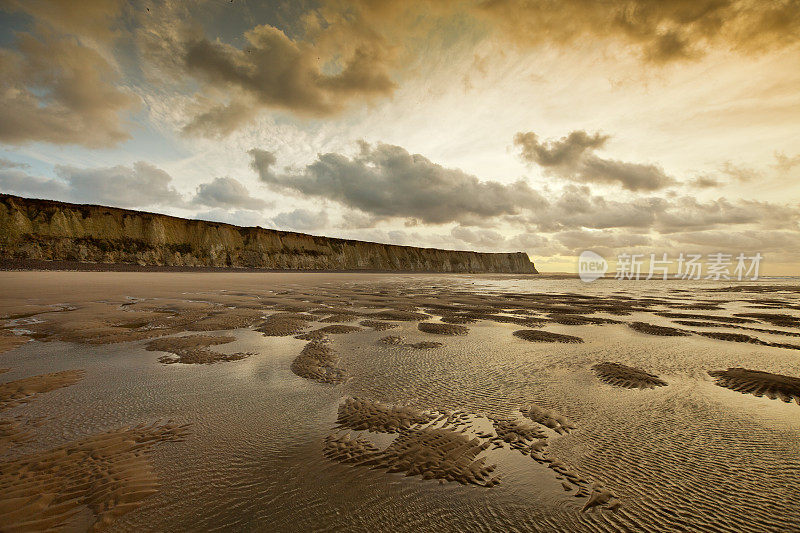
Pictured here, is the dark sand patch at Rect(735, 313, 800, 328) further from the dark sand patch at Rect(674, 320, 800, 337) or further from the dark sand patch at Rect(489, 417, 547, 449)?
the dark sand patch at Rect(489, 417, 547, 449)

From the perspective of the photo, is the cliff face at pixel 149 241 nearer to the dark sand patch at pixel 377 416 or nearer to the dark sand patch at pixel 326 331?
the dark sand patch at pixel 326 331

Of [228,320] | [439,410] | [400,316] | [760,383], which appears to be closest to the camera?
[439,410]

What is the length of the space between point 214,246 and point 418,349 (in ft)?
242

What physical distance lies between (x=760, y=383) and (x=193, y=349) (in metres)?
11.3

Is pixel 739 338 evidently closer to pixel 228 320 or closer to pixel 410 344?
pixel 410 344

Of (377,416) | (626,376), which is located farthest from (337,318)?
(626,376)

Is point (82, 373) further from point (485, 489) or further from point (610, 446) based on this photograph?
point (610, 446)

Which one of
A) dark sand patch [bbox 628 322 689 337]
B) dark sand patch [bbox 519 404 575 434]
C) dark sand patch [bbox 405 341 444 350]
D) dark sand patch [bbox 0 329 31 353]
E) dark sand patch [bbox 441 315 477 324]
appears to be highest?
dark sand patch [bbox 628 322 689 337]

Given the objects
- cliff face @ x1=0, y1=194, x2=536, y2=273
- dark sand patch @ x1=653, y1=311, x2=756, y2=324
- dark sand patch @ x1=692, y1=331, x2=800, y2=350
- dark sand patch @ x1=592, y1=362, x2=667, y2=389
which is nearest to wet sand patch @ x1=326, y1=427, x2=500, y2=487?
dark sand patch @ x1=592, y1=362, x2=667, y2=389

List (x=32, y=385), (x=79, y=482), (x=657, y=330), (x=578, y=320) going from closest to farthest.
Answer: (x=79, y=482) < (x=32, y=385) < (x=657, y=330) < (x=578, y=320)

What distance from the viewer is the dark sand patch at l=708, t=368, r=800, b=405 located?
5.12 metres

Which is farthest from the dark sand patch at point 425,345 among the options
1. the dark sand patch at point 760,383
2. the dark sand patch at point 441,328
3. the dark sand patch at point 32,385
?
the dark sand patch at point 32,385

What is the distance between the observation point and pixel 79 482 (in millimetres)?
2781

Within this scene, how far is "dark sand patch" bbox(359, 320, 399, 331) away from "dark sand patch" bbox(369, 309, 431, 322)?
2.86ft
